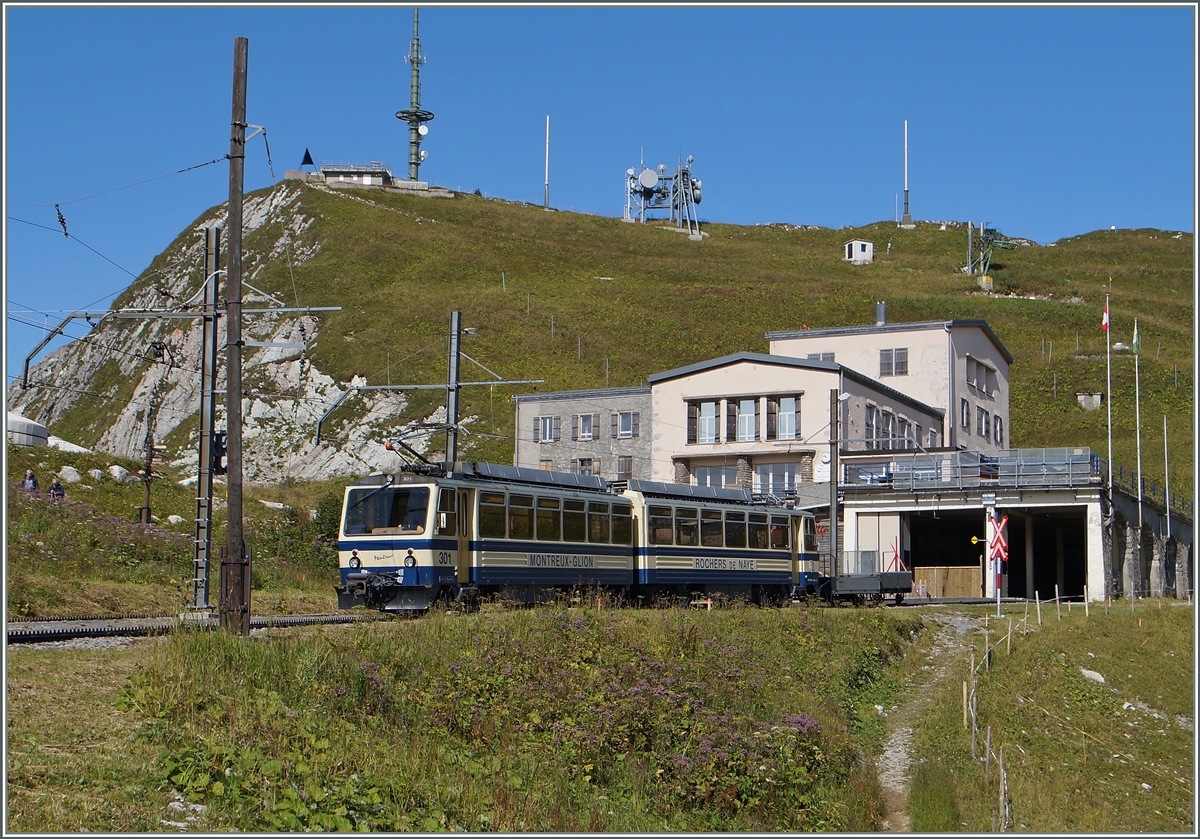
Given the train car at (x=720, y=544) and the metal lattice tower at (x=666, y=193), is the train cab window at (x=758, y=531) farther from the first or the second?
the metal lattice tower at (x=666, y=193)

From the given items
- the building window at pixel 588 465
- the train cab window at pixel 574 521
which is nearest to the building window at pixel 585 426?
the building window at pixel 588 465

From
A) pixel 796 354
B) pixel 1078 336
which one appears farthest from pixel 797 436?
Answer: pixel 1078 336

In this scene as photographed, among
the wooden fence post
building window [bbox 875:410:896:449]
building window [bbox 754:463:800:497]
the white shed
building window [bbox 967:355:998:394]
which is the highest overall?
the white shed

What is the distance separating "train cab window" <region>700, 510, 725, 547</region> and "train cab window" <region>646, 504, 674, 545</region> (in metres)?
1.56

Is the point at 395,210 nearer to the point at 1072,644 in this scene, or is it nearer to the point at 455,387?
the point at 455,387

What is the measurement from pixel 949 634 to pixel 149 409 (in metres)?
70.9

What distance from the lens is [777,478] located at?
5884 cm

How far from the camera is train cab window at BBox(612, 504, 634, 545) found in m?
30.5

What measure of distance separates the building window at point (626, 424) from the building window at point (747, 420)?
713 centimetres

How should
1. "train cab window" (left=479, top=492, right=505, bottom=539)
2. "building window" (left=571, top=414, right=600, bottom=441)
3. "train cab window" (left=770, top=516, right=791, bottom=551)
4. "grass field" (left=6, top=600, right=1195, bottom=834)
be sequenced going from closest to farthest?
"grass field" (left=6, top=600, right=1195, bottom=834) < "train cab window" (left=479, top=492, right=505, bottom=539) < "train cab window" (left=770, top=516, right=791, bottom=551) < "building window" (left=571, top=414, right=600, bottom=441)

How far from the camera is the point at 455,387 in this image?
36.1 meters

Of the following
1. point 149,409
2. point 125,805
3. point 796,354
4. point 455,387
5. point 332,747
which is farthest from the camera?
point 149,409

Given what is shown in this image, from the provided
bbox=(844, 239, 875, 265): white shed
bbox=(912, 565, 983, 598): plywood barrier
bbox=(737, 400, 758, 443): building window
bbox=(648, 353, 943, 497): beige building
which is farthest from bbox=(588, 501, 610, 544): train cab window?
bbox=(844, 239, 875, 265): white shed

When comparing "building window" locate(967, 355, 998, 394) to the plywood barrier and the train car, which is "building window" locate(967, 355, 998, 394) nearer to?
the plywood barrier
